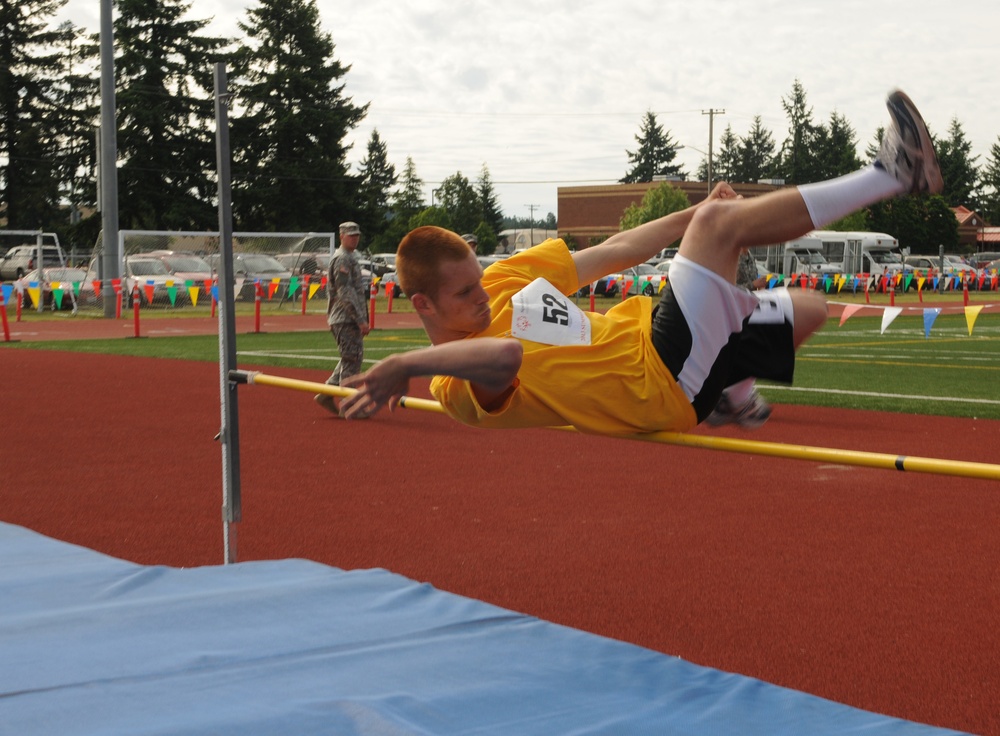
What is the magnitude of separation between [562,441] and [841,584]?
3.89 meters

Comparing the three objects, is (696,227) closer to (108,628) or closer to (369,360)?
(108,628)

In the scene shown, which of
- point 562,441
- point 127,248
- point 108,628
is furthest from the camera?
point 127,248

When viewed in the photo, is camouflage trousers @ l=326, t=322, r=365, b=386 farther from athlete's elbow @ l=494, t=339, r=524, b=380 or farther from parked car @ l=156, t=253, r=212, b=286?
parked car @ l=156, t=253, r=212, b=286

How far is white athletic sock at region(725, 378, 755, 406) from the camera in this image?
3.55 metres

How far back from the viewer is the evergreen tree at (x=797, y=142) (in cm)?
9044

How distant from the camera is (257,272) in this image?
28.1 meters

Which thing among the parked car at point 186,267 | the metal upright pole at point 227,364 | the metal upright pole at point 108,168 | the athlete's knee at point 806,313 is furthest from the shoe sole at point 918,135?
the parked car at point 186,267

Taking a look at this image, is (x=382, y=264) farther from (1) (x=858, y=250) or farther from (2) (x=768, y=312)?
(2) (x=768, y=312)

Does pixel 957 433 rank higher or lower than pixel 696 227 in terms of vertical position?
lower

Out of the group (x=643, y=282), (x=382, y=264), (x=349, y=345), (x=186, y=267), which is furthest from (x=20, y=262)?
(x=349, y=345)

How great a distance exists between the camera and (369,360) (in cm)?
1552

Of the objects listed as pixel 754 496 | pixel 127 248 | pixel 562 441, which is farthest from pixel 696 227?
pixel 127 248

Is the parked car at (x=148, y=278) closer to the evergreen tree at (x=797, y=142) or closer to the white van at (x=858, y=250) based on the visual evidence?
the white van at (x=858, y=250)

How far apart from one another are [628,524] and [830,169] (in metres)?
87.9
